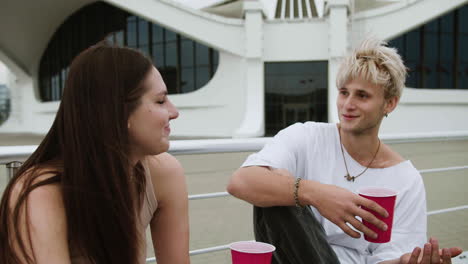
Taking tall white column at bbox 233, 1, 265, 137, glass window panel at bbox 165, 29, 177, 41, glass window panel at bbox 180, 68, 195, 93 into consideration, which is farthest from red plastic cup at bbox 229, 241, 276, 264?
glass window panel at bbox 165, 29, 177, 41

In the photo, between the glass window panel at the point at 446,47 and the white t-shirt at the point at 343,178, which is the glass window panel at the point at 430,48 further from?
the white t-shirt at the point at 343,178

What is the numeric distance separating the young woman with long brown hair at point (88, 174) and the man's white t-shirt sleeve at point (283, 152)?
502mm

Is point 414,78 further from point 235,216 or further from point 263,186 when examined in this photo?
point 263,186

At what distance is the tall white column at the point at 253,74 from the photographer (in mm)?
16328

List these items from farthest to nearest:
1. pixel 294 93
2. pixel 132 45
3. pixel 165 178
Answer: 1. pixel 132 45
2. pixel 294 93
3. pixel 165 178

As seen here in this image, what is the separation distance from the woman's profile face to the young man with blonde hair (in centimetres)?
41

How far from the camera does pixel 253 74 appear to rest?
16828mm

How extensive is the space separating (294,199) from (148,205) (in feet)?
1.57

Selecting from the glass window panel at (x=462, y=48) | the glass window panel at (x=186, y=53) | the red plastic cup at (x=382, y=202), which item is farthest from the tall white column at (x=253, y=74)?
the red plastic cup at (x=382, y=202)

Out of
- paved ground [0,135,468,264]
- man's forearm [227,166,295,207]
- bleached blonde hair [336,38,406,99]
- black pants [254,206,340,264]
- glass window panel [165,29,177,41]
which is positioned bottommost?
paved ground [0,135,468,264]

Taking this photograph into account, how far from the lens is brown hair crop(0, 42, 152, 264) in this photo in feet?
3.29

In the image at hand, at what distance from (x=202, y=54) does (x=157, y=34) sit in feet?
10.2

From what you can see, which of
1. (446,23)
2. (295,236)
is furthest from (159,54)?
(295,236)

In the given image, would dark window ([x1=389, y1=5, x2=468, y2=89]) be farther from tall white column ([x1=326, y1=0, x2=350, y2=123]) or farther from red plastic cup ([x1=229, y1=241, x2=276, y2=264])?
red plastic cup ([x1=229, y1=241, x2=276, y2=264])
